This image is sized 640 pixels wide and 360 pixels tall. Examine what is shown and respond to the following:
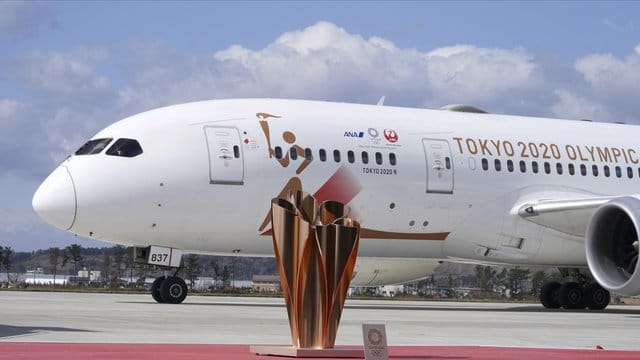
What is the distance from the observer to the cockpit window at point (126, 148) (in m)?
20.1

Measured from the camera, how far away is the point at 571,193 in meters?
23.5

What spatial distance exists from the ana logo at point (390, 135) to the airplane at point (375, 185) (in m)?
0.03

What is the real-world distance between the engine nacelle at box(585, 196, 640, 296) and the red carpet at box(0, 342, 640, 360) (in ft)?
24.9

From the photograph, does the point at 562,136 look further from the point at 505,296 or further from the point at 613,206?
the point at 505,296

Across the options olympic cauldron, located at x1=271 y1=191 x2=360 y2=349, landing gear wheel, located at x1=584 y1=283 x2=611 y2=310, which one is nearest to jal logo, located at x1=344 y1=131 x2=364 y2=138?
landing gear wheel, located at x1=584 y1=283 x2=611 y2=310

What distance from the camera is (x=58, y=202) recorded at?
64.3ft

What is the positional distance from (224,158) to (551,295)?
8894mm

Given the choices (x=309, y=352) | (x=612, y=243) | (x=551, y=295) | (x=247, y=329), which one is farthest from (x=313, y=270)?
(x=551, y=295)

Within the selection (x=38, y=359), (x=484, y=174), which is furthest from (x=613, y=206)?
(x=38, y=359)

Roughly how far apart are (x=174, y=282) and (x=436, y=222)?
5219 mm

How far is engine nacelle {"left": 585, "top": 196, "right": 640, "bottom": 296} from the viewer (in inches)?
730

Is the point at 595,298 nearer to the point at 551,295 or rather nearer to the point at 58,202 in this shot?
the point at 551,295

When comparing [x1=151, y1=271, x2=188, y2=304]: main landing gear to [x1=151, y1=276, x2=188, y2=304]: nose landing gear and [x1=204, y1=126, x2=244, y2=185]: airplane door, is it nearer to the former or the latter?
[x1=151, y1=276, x2=188, y2=304]: nose landing gear

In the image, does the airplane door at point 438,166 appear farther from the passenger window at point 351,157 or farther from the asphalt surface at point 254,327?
the asphalt surface at point 254,327
